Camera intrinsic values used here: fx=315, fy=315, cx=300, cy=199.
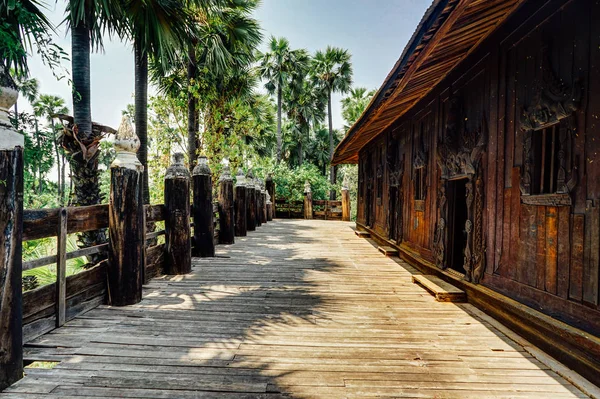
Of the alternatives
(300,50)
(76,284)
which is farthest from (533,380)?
(300,50)

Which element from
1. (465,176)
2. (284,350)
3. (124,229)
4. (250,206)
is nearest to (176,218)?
(124,229)

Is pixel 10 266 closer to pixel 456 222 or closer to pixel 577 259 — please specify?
pixel 577 259

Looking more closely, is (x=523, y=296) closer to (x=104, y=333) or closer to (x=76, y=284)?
(x=104, y=333)

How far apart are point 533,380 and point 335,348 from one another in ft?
5.01

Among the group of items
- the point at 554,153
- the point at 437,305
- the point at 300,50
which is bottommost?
the point at 437,305

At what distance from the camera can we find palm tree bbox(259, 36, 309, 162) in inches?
1027

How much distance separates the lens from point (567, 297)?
2682 millimetres

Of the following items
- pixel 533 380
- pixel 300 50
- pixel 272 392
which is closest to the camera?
pixel 272 392

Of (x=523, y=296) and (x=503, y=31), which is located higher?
(x=503, y=31)

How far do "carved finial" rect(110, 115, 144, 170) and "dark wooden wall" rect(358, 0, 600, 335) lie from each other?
4.46 metres

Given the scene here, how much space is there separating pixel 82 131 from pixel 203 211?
255 cm

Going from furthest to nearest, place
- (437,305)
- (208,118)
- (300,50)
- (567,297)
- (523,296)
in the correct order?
(300,50) < (208,118) < (437,305) < (523,296) < (567,297)

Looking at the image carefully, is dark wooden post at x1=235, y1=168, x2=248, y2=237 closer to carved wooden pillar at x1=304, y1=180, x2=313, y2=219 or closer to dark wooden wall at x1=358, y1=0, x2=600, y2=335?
dark wooden wall at x1=358, y1=0, x2=600, y2=335

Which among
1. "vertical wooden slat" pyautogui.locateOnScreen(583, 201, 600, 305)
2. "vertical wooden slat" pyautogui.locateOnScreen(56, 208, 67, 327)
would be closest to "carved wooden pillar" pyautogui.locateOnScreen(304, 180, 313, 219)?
"vertical wooden slat" pyautogui.locateOnScreen(56, 208, 67, 327)
